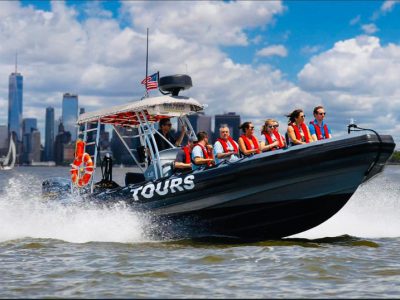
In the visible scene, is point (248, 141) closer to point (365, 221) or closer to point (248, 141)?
point (248, 141)

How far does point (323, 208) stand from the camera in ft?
28.8

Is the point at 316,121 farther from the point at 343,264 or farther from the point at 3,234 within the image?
the point at 3,234

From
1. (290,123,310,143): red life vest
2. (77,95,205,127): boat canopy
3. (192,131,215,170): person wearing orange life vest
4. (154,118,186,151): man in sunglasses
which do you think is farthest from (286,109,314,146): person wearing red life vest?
(154,118,186,151): man in sunglasses

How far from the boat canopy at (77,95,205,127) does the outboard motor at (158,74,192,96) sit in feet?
0.81

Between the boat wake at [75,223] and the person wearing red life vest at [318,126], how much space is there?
282 cm

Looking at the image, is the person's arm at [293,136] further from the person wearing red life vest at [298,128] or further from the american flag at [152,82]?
the american flag at [152,82]

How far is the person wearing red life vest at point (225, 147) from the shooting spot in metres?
9.27

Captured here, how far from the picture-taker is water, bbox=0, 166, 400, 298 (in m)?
5.97

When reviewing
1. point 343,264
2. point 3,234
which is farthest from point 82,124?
point 343,264

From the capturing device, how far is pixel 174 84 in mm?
10352

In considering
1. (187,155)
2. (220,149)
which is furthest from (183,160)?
(220,149)

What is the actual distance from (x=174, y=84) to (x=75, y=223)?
275cm

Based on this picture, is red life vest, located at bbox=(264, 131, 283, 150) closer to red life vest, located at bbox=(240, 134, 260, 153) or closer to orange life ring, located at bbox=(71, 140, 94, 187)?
red life vest, located at bbox=(240, 134, 260, 153)

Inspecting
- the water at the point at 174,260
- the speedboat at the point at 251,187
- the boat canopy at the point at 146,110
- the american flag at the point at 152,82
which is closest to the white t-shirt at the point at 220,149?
the speedboat at the point at 251,187
